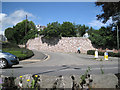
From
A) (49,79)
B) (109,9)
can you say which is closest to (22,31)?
(109,9)

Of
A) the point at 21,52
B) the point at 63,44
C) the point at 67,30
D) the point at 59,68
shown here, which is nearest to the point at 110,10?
the point at 59,68

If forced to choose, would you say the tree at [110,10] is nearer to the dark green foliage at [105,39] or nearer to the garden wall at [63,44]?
the dark green foliage at [105,39]

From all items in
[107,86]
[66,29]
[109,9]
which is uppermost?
[66,29]

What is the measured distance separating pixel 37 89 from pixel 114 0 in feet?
17.3

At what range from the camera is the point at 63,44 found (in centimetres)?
3512

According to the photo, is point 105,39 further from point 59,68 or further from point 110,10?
point 110,10

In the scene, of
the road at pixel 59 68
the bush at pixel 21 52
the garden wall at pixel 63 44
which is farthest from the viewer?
the garden wall at pixel 63 44

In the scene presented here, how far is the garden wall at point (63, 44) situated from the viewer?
33750 millimetres

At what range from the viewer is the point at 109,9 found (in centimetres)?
716

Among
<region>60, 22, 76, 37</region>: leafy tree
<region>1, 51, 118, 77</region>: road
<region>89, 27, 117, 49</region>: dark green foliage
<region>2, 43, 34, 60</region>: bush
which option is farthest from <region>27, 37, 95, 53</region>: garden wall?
<region>1, 51, 118, 77</region>: road

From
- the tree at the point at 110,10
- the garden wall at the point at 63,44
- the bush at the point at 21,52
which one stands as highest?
the tree at the point at 110,10

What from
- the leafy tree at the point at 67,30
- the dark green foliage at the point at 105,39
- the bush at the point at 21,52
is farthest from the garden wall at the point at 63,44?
the leafy tree at the point at 67,30

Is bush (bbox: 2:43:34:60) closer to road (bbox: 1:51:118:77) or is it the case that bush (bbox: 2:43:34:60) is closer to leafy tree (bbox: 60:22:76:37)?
road (bbox: 1:51:118:77)

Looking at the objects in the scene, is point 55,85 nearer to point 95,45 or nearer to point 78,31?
point 95,45
